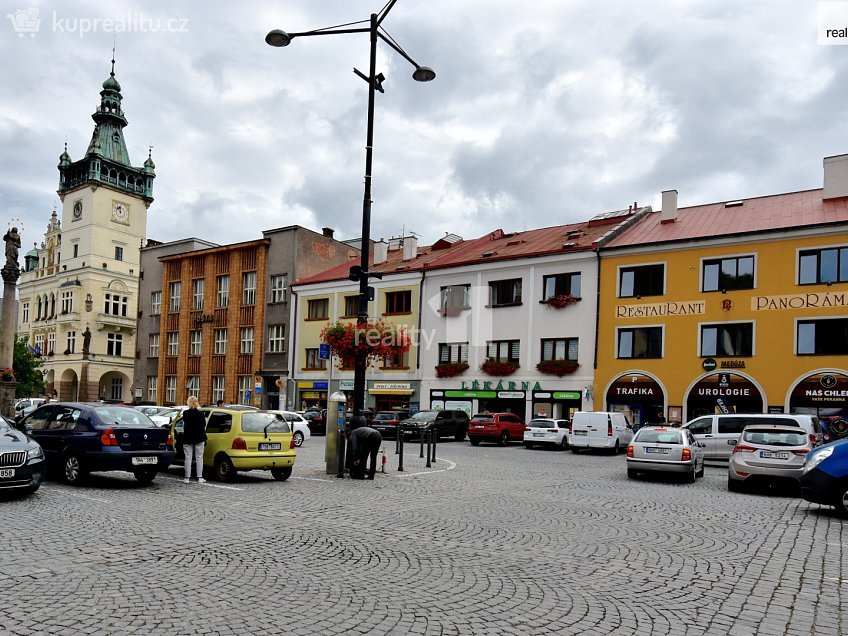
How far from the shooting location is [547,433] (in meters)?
29.5

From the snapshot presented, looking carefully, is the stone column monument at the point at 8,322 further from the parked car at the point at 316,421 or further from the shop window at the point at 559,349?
the shop window at the point at 559,349

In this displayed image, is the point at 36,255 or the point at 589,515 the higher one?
the point at 36,255

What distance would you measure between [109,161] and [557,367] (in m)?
63.8

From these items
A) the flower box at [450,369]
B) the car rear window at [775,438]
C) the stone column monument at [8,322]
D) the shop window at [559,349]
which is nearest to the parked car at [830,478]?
the car rear window at [775,438]

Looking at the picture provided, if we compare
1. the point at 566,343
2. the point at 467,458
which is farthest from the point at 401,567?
the point at 566,343

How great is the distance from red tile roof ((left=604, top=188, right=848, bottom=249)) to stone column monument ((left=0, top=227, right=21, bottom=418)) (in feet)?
81.9

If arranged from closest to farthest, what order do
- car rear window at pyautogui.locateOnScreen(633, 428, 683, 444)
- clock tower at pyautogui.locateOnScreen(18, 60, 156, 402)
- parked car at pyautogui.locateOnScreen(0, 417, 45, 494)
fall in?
parked car at pyautogui.locateOnScreen(0, 417, 45, 494) → car rear window at pyautogui.locateOnScreen(633, 428, 683, 444) → clock tower at pyautogui.locateOnScreen(18, 60, 156, 402)

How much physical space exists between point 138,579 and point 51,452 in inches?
329

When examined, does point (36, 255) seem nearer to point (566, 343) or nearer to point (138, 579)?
point (566, 343)

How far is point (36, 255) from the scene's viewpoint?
89.5 meters

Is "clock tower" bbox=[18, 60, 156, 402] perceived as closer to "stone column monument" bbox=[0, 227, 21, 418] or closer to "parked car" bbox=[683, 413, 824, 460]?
"stone column monument" bbox=[0, 227, 21, 418]

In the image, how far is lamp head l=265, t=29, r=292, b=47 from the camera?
47.1ft

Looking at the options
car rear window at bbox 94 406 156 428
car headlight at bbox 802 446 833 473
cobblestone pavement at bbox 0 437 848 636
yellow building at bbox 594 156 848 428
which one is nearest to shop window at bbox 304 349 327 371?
yellow building at bbox 594 156 848 428

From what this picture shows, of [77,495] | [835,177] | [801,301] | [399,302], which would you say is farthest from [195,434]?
[835,177]
